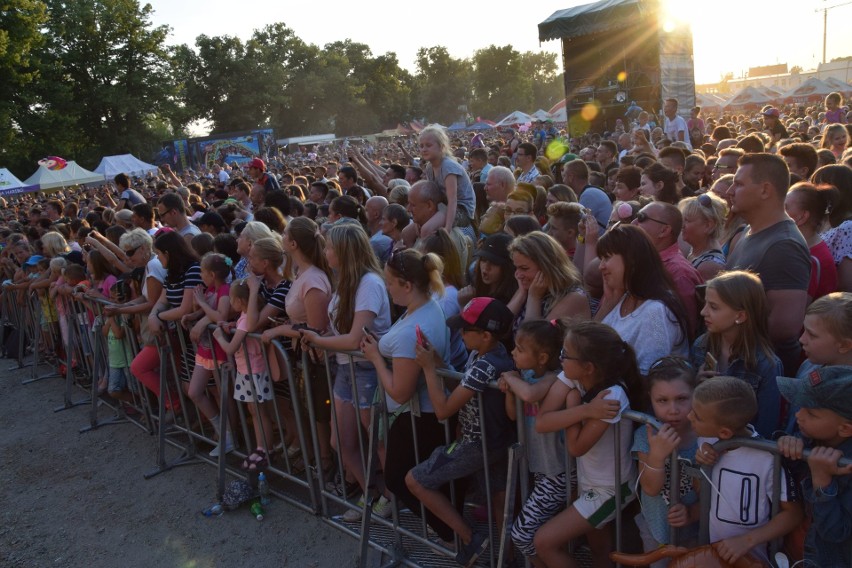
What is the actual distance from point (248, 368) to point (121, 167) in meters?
38.1

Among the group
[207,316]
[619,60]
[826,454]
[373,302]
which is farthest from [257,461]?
[619,60]

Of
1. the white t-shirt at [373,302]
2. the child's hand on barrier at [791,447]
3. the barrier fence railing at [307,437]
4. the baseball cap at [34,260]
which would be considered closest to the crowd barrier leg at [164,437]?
the barrier fence railing at [307,437]

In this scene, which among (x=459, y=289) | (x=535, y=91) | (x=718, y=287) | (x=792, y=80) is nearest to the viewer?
(x=718, y=287)

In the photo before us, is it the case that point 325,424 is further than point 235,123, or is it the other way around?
point 235,123

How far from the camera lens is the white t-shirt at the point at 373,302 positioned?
3.82 metres

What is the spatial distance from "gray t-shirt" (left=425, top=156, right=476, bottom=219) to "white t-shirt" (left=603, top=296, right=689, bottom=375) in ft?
10.9

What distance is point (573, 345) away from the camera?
2.54 m

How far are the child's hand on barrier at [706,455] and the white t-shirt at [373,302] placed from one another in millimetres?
2115

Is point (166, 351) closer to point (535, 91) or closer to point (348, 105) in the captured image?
point (348, 105)

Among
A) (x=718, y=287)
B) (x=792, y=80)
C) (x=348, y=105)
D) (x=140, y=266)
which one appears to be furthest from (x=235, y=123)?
(x=718, y=287)

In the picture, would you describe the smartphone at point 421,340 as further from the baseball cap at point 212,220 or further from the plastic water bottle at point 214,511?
the baseball cap at point 212,220

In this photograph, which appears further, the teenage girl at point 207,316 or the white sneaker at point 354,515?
the teenage girl at point 207,316

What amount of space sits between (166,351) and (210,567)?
6.92 feet

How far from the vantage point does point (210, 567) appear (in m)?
3.89
